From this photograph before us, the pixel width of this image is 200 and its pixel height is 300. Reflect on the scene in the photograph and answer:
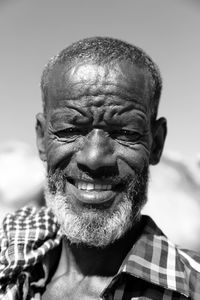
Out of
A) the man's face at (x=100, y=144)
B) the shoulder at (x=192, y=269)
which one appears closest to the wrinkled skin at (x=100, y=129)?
the man's face at (x=100, y=144)

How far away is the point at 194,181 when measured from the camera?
6707mm

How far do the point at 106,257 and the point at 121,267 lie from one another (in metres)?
0.26

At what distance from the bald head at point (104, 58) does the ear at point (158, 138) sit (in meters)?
0.07

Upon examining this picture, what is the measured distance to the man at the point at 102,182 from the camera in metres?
2.15

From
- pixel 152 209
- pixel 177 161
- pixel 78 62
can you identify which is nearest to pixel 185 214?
pixel 152 209

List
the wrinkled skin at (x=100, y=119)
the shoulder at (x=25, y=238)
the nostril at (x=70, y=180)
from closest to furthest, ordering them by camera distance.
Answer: the wrinkled skin at (x=100, y=119) → the nostril at (x=70, y=180) → the shoulder at (x=25, y=238)

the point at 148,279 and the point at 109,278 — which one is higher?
the point at 148,279

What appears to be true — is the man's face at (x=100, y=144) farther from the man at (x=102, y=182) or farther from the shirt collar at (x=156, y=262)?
the shirt collar at (x=156, y=262)

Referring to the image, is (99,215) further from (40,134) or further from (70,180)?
(40,134)

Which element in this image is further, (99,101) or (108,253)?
(108,253)

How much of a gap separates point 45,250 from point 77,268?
21cm

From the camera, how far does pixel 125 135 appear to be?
7.38 ft

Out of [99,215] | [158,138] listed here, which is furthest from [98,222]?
[158,138]

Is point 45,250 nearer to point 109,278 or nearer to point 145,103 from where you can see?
point 109,278
